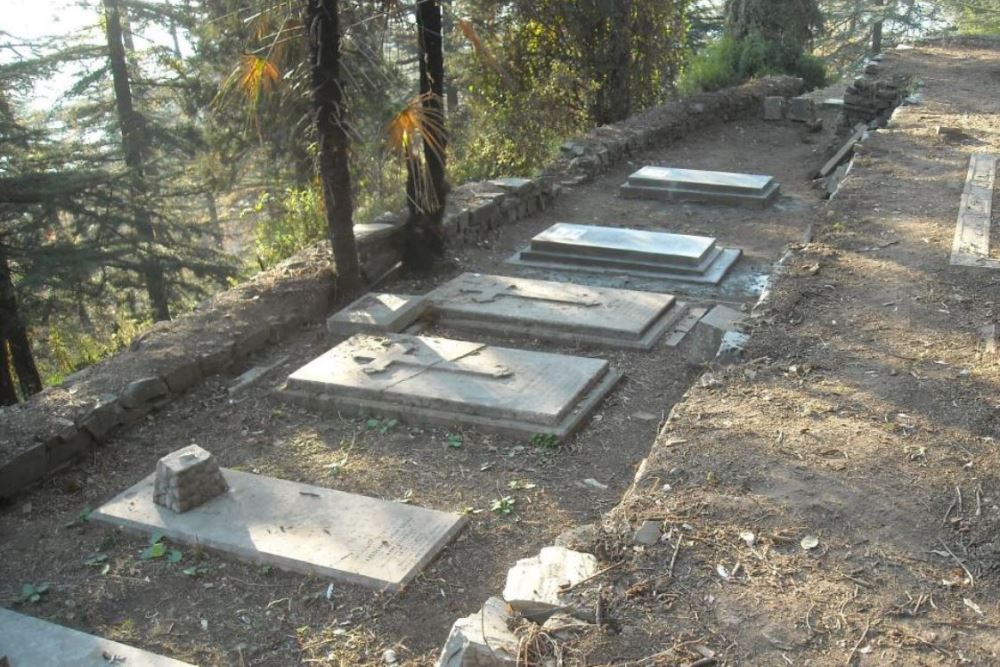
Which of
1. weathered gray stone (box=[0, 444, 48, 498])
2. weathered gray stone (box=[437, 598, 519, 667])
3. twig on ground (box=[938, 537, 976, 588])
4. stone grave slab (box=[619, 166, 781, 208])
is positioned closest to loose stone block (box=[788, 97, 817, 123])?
stone grave slab (box=[619, 166, 781, 208])

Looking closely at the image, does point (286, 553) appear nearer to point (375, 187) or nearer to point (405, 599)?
point (405, 599)

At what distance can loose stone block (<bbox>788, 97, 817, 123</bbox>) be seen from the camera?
14016mm

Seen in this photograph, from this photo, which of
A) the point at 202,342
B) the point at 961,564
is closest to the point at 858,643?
the point at 961,564

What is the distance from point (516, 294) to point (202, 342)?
241 centimetres

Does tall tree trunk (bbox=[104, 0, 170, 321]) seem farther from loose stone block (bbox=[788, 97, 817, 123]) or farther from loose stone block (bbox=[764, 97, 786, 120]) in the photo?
loose stone block (bbox=[788, 97, 817, 123])

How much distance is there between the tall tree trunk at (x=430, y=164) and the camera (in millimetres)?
7031

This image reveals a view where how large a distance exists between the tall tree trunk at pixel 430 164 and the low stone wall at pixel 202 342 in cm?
22

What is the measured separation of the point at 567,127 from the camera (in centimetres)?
1515

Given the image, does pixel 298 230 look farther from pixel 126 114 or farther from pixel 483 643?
pixel 483 643

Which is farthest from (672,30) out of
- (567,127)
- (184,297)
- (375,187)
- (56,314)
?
(56,314)

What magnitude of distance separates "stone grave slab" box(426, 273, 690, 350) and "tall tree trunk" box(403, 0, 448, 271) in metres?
0.64

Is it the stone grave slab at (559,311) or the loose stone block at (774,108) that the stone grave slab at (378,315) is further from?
the loose stone block at (774,108)

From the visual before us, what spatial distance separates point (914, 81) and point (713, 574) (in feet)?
41.3

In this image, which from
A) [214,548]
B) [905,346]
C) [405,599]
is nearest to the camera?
[405,599]
